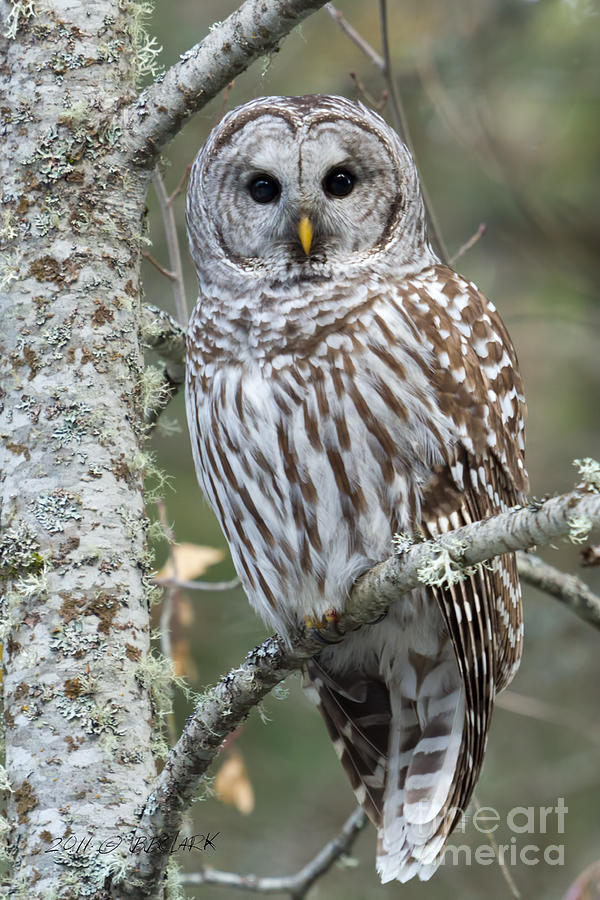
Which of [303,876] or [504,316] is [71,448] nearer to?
[303,876]

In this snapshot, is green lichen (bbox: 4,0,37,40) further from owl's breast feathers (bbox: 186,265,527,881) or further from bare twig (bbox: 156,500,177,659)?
bare twig (bbox: 156,500,177,659)

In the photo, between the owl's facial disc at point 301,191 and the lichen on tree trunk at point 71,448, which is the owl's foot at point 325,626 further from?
the owl's facial disc at point 301,191

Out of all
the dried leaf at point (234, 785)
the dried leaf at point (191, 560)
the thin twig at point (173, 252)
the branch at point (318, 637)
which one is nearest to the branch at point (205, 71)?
the thin twig at point (173, 252)

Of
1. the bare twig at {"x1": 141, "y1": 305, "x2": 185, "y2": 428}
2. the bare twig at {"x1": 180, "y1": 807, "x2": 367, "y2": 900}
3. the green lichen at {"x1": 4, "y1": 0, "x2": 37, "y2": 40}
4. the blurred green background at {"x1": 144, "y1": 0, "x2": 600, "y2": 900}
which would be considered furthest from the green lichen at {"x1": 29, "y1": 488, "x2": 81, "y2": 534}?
the blurred green background at {"x1": 144, "y1": 0, "x2": 600, "y2": 900}

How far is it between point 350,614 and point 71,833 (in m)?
0.79

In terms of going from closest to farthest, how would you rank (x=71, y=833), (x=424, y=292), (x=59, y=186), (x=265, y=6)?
1. (x=71, y=833)
2. (x=265, y=6)
3. (x=59, y=186)
4. (x=424, y=292)

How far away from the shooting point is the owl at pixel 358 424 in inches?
116

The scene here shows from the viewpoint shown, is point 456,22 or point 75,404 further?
point 456,22

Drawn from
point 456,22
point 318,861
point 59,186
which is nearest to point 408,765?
point 318,861

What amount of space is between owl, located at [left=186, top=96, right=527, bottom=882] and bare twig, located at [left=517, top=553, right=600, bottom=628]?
15cm

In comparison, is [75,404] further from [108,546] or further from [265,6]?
[265,6]

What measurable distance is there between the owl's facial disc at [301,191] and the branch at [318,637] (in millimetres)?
1058

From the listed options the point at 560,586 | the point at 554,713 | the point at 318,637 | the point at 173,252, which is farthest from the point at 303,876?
the point at 173,252

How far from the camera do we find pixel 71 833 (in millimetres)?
2342
